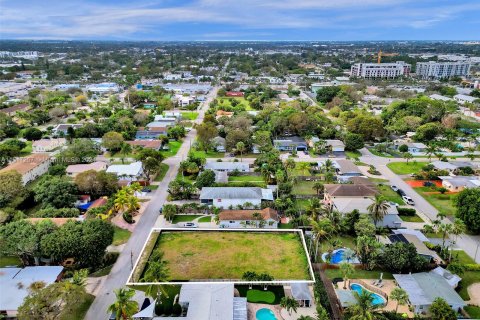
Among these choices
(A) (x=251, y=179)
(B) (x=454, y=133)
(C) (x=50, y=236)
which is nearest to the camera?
(C) (x=50, y=236)

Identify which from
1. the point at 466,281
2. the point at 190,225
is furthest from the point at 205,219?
the point at 466,281

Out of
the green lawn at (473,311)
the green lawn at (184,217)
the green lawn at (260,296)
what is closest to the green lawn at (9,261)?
the green lawn at (184,217)

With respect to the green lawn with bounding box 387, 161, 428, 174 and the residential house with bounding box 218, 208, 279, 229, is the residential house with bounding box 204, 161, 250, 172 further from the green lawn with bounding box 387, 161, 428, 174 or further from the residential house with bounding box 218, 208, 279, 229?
the green lawn with bounding box 387, 161, 428, 174

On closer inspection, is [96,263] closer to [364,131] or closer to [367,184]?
[367,184]

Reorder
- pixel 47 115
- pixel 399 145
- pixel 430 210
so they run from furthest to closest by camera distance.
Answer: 1. pixel 47 115
2. pixel 399 145
3. pixel 430 210

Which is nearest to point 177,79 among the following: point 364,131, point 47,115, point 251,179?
point 47,115

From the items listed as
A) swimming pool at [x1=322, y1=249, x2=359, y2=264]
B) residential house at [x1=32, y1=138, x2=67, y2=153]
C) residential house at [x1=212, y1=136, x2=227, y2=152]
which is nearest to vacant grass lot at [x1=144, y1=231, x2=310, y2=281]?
swimming pool at [x1=322, y1=249, x2=359, y2=264]

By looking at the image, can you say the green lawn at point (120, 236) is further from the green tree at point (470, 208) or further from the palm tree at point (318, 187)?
the green tree at point (470, 208)
